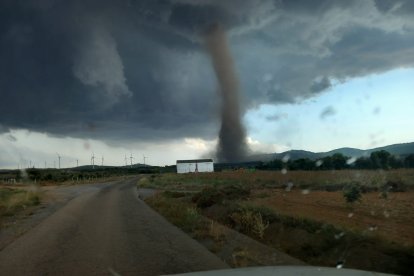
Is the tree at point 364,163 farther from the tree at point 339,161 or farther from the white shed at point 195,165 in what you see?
the white shed at point 195,165

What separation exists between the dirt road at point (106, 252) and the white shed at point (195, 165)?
131 meters

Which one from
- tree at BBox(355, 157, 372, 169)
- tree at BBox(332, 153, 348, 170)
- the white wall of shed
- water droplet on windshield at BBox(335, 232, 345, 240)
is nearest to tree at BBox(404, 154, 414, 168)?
tree at BBox(355, 157, 372, 169)

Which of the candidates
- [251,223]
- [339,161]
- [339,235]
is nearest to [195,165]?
[339,161]

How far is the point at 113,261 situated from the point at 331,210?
1366cm

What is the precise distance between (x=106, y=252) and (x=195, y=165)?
138m

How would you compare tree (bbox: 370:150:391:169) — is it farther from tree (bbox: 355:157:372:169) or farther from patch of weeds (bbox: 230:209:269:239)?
patch of weeds (bbox: 230:209:269:239)

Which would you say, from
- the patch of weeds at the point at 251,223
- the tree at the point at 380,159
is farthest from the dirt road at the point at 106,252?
the tree at the point at 380,159

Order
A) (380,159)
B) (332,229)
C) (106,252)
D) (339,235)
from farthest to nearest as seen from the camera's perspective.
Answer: (380,159) → (332,229) → (106,252) → (339,235)

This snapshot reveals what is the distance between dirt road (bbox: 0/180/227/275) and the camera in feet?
32.3

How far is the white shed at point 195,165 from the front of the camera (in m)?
149

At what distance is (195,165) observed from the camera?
14962 centimetres

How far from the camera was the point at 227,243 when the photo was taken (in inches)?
497

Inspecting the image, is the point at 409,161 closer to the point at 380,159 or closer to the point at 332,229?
the point at 380,159

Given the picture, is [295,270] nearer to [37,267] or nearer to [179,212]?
[37,267]
